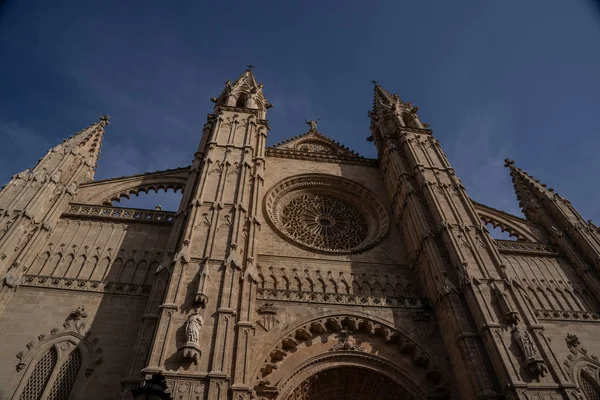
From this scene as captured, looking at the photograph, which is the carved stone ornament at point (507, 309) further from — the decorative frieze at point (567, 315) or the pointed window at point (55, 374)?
the pointed window at point (55, 374)

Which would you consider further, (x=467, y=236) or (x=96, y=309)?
(x=467, y=236)

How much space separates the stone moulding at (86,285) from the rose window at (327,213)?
5831mm

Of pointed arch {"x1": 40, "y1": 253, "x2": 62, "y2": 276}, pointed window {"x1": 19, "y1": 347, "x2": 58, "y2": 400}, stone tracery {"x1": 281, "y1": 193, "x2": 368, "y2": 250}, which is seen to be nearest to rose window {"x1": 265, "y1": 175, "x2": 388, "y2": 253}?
stone tracery {"x1": 281, "y1": 193, "x2": 368, "y2": 250}

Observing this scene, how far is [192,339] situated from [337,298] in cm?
522

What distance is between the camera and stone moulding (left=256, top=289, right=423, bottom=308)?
13.2 meters

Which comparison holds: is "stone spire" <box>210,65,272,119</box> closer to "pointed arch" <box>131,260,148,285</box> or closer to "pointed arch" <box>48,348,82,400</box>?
"pointed arch" <box>131,260,148,285</box>

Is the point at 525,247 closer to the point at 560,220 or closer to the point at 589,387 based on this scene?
the point at 560,220

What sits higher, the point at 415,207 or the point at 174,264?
the point at 415,207

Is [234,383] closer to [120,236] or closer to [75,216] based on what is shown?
[120,236]

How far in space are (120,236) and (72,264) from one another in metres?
1.89

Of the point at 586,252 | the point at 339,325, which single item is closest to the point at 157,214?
the point at 339,325

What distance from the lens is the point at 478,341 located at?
11742 millimetres

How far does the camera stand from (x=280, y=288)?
46.6 ft

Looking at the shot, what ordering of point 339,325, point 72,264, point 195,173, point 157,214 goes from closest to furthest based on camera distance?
point 339,325, point 72,264, point 157,214, point 195,173
